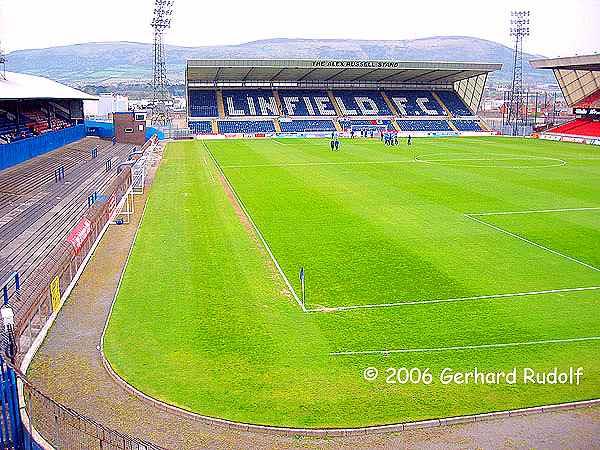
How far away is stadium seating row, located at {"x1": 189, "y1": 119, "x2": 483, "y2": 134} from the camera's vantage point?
261 feet

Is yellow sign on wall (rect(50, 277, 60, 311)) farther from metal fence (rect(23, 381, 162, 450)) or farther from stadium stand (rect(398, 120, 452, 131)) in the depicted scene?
stadium stand (rect(398, 120, 452, 131))

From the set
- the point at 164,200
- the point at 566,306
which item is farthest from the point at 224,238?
the point at 566,306

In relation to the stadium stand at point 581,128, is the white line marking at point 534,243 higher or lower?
lower

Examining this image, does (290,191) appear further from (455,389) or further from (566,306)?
(455,389)

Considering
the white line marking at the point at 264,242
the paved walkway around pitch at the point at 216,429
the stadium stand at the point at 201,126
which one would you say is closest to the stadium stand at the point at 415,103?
the stadium stand at the point at 201,126

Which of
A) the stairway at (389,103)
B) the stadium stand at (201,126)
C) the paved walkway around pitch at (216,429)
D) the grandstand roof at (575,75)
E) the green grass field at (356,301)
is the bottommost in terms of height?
the paved walkway around pitch at (216,429)

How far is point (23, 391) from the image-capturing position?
9.92 m

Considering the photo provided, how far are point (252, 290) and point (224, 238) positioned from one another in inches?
262

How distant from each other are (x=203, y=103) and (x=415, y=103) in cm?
3030

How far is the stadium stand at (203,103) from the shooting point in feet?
268

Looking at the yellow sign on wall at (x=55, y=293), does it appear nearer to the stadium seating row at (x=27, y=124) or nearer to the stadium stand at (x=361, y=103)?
the stadium seating row at (x=27, y=124)

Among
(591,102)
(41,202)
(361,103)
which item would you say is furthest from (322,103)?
(41,202)

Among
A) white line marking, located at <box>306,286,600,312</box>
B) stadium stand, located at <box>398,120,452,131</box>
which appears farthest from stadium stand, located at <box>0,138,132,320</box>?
stadium stand, located at <box>398,120,452,131</box>

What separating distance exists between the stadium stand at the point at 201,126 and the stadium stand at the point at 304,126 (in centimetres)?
953
